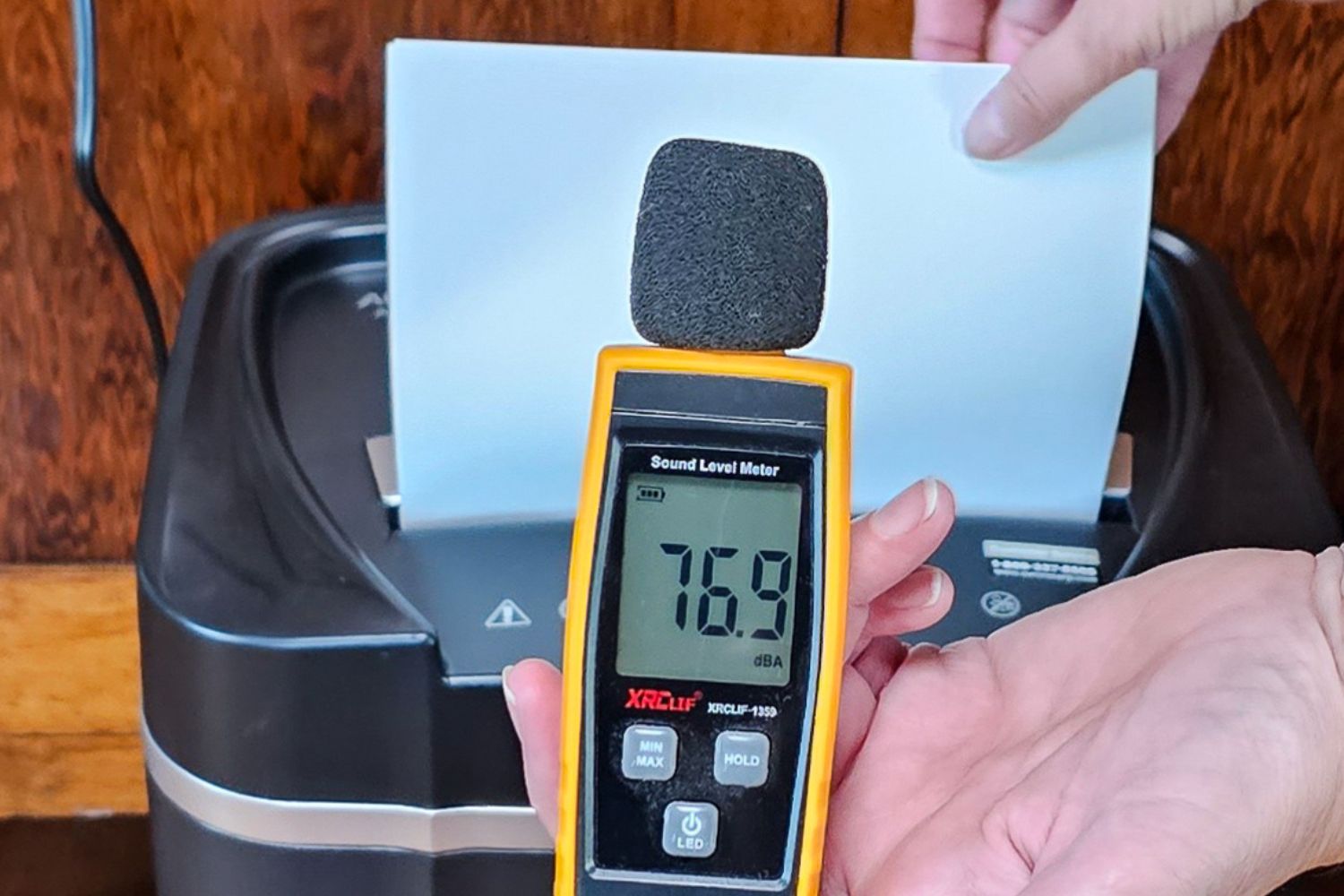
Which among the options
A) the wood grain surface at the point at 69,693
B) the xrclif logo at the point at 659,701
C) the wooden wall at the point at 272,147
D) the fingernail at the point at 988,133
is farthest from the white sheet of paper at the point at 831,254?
the wood grain surface at the point at 69,693

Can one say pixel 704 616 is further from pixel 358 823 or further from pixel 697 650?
pixel 358 823

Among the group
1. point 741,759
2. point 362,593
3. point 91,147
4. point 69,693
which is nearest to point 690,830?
point 741,759

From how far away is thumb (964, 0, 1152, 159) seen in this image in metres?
0.51

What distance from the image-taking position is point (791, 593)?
436 millimetres

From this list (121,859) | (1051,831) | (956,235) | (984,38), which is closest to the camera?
(1051,831)

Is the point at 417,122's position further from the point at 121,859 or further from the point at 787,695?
the point at 121,859

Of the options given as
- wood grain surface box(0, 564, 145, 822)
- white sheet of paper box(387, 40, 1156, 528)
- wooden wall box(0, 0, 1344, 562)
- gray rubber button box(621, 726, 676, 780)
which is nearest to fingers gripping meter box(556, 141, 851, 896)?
gray rubber button box(621, 726, 676, 780)

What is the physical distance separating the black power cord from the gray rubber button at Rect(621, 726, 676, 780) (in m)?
0.41

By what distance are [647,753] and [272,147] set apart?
42 centimetres

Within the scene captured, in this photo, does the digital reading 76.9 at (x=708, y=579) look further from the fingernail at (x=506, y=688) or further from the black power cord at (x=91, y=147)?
the black power cord at (x=91, y=147)

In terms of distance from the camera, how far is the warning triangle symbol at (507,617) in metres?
0.50

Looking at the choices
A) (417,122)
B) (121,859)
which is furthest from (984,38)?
(121,859)

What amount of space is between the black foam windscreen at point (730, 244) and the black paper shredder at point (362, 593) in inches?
5.4

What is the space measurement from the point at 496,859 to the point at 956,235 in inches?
10.2
